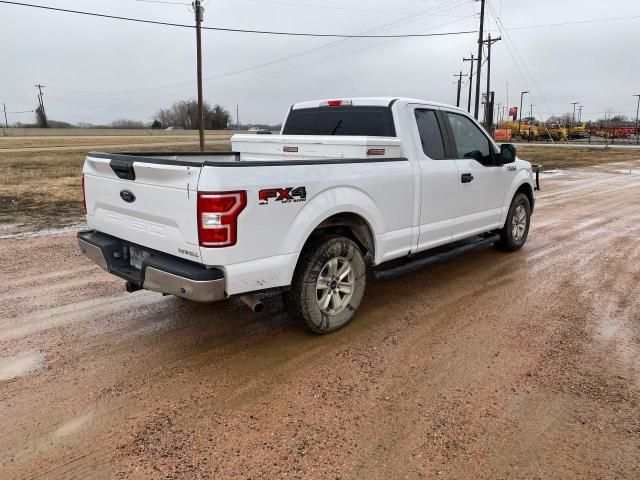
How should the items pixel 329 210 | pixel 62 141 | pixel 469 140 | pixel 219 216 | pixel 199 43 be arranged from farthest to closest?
pixel 62 141 < pixel 199 43 < pixel 469 140 < pixel 329 210 < pixel 219 216

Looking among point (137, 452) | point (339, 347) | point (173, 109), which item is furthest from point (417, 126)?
point (173, 109)

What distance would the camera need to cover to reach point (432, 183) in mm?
5051

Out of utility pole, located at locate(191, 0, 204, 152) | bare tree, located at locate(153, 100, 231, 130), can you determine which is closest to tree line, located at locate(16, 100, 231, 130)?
bare tree, located at locate(153, 100, 231, 130)

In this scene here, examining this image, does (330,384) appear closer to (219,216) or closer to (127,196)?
(219,216)

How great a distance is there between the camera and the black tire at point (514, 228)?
22.4 ft

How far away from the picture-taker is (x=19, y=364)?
3770mm

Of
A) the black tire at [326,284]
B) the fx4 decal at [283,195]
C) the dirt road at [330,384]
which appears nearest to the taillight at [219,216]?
Answer: the fx4 decal at [283,195]

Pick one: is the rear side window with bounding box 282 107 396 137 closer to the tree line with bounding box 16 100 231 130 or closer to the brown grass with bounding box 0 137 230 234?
the brown grass with bounding box 0 137 230 234

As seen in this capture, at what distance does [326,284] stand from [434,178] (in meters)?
1.69

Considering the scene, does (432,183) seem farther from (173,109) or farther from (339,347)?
(173,109)

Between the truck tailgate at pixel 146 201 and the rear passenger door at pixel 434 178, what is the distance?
243 cm

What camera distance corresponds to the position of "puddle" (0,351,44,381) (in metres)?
3.63

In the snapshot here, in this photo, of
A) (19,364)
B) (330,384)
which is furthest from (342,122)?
(19,364)

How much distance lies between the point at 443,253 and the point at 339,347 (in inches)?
82.4
